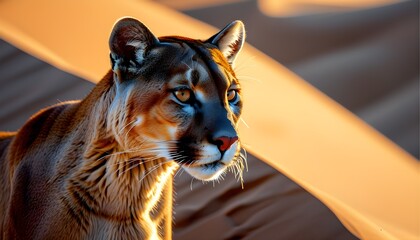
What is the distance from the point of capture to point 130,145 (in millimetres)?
4281

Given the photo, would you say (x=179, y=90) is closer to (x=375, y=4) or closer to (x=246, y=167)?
(x=246, y=167)

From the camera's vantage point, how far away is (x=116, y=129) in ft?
14.0

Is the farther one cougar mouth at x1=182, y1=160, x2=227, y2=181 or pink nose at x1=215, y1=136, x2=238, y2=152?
cougar mouth at x1=182, y1=160, x2=227, y2=181

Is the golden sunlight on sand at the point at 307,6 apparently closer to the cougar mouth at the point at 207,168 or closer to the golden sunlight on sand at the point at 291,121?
the golden sunlight on sand at the point at 291,121

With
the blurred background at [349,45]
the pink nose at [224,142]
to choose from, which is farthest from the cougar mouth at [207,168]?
the blurred background at [349,45]

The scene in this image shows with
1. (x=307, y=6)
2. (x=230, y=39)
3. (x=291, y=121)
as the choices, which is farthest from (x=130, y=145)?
(x=307, y=6)

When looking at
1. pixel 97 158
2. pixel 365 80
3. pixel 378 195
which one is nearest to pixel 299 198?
pixel 378 195

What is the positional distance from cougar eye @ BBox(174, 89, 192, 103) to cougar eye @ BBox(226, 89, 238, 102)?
304 mm

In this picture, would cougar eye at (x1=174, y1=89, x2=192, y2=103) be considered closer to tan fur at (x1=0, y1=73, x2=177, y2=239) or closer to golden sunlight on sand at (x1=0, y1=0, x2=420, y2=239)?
tan fur at (x1=0, y1=73, x2=177, y2=239)

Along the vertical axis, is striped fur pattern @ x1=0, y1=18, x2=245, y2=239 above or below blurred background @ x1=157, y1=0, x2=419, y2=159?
above

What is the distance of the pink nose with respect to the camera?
404 centimetres

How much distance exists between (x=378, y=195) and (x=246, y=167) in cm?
139

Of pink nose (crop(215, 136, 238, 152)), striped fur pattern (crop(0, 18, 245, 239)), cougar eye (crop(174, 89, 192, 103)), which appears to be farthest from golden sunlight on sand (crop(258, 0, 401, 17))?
pink nose (crop(215, 136, 238, 152))

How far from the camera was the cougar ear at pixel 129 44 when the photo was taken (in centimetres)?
424
